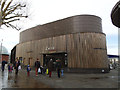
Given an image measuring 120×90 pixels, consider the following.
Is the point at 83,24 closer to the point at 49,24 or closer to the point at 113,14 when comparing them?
the point at 49,24

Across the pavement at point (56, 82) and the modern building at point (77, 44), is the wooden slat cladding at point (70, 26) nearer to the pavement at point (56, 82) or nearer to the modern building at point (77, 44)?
the modern building at point (77, 44)

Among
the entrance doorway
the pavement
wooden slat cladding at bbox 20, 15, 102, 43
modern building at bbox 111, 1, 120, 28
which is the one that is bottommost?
the pavement

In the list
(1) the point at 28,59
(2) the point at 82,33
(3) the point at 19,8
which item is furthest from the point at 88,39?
(1) the point at 28,59

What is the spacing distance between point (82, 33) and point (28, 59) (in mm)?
12178

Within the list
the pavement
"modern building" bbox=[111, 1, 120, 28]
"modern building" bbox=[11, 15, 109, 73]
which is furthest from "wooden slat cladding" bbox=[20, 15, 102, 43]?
"modern building" bbox=[111, 1, 120, 28]

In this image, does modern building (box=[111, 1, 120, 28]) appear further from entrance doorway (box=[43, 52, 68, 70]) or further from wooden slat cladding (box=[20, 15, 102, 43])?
entrance doorway (box=[43, 52, 68, 70])

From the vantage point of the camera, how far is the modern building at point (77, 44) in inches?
653

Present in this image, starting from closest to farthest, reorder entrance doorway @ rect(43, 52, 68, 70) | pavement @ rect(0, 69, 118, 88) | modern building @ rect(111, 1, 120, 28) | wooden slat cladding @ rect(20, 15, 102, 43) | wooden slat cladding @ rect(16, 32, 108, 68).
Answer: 1. modern building @ rect(111, 1, 120, 28)
2. pavement @ rect(0, 69, 118, 88)
3. wooden slat cladding @ rect(16, 32, 108, 68)
4. wooden slat cladding @ rect(20, 15, 102, 43)
5. entrance doorway @ rect(43, 52, 68, 70)

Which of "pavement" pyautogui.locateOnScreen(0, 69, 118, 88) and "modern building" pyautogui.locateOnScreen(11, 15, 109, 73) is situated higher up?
"modern building" pyautogui.locateOnScreen(11, 15, 109, 73)

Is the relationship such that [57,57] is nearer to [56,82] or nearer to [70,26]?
[70,26]

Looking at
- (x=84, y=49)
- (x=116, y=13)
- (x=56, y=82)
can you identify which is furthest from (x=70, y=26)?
(x=116, y=13)

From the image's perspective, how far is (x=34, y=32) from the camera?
2336 centimetres

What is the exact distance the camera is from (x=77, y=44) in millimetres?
17297

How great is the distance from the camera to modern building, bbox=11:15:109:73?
16578 mm
